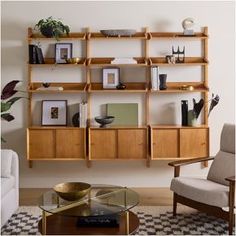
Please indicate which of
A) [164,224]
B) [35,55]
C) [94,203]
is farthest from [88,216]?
[35,55]

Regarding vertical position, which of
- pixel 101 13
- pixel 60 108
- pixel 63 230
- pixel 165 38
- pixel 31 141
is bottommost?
pixel 63 230

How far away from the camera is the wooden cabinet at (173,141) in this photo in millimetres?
4910

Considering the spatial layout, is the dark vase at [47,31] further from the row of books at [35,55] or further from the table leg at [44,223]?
the table leg at [44,223]

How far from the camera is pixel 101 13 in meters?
5.11

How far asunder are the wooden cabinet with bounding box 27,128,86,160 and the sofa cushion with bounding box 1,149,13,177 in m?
0.89

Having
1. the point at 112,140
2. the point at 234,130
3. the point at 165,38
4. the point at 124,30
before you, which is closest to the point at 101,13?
the point at 124,30

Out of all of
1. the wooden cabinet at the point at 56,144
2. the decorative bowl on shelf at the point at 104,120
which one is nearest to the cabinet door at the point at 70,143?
the wooden cabinet at the point at 56,144

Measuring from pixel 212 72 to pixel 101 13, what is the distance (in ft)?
4.98

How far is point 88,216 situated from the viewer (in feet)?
9.93

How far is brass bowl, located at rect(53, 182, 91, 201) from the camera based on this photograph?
3223 millimetres

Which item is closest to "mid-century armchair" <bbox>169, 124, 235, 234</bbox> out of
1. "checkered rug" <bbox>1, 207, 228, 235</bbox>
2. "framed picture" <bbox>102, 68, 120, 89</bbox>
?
"checkered rug" <bbox>1, 207, 228, 235</bbox>

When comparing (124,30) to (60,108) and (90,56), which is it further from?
(60,108)

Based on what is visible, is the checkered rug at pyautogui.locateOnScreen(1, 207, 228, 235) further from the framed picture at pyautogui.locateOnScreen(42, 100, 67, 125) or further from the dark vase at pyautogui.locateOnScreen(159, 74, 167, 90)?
the dark vase at pyautogui.locateOnScreen(159, 74, 167, 90)

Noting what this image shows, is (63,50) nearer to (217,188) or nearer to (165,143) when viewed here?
(165,143)
